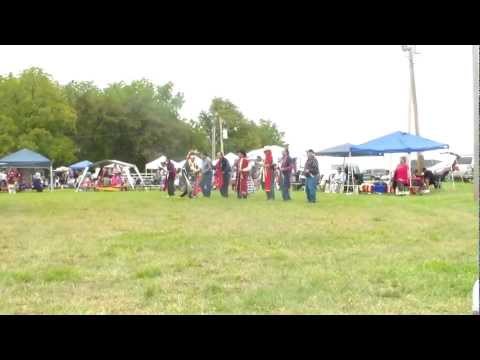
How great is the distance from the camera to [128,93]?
73.3m

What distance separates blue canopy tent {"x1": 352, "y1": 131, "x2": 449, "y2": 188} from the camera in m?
21.0

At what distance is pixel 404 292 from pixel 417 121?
77.7 ft

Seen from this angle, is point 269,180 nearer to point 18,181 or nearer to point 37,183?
point 37,183

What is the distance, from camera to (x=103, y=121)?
65000 mm

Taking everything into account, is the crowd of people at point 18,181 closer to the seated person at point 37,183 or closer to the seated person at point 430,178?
the seated person at point 37,183

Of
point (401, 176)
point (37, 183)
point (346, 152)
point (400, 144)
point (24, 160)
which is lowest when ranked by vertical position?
point (401, 176)

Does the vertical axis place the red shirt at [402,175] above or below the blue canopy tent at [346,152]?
below

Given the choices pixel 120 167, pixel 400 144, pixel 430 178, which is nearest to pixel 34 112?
pixel 120 167

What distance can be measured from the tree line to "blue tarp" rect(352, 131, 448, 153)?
4099 cm

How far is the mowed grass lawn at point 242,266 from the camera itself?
4.46 metres

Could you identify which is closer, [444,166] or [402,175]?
[402,175]

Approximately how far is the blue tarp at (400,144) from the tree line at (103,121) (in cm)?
4099

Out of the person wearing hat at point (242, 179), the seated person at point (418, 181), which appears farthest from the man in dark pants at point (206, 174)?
the seated person at point (418, 181)
